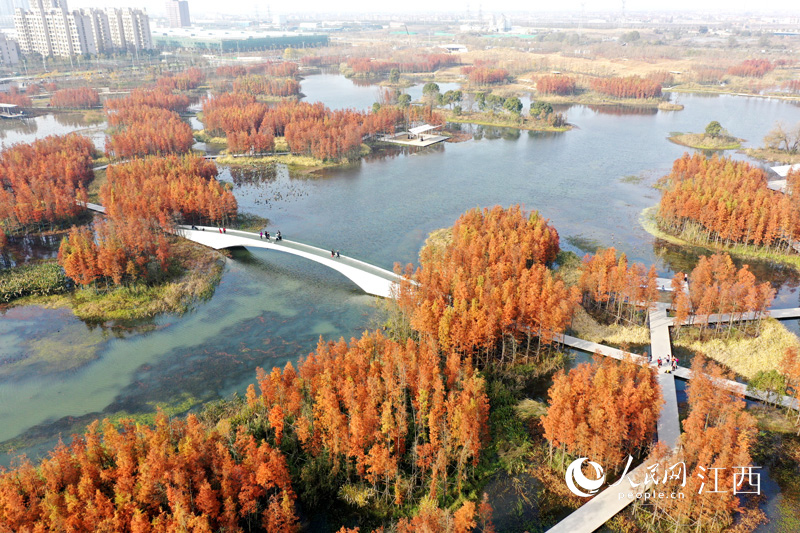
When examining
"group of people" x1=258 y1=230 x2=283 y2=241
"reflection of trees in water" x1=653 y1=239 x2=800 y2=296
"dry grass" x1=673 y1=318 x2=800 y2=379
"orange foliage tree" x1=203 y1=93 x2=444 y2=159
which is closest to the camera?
"dry grass" x1=673 y1=318 x2=800 y2=379

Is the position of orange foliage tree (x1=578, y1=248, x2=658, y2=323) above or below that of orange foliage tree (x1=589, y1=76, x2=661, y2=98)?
below

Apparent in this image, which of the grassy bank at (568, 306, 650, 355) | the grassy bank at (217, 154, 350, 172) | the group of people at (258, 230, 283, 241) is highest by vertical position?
the grassy bank at (217, 154, 350, 172)

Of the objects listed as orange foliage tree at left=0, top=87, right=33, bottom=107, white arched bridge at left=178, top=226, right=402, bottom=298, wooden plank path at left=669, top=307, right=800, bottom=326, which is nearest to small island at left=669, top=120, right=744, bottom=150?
wooden plank path at left=669, top=307, right=800, bottom=326

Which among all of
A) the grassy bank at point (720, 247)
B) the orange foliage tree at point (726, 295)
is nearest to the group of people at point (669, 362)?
the orange foliage tree at point (726, 295)

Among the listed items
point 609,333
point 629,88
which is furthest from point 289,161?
point 629,88

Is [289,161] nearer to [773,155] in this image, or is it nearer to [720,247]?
[720,247]

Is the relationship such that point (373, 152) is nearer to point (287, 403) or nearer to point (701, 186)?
point (701, 186)

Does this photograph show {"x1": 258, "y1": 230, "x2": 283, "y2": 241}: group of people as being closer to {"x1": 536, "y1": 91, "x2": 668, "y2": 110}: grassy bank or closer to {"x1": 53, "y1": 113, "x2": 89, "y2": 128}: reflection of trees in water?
{"x1": 53, "y1": 113, "x2": 89, "y2": 128}: reflection of trees in water
